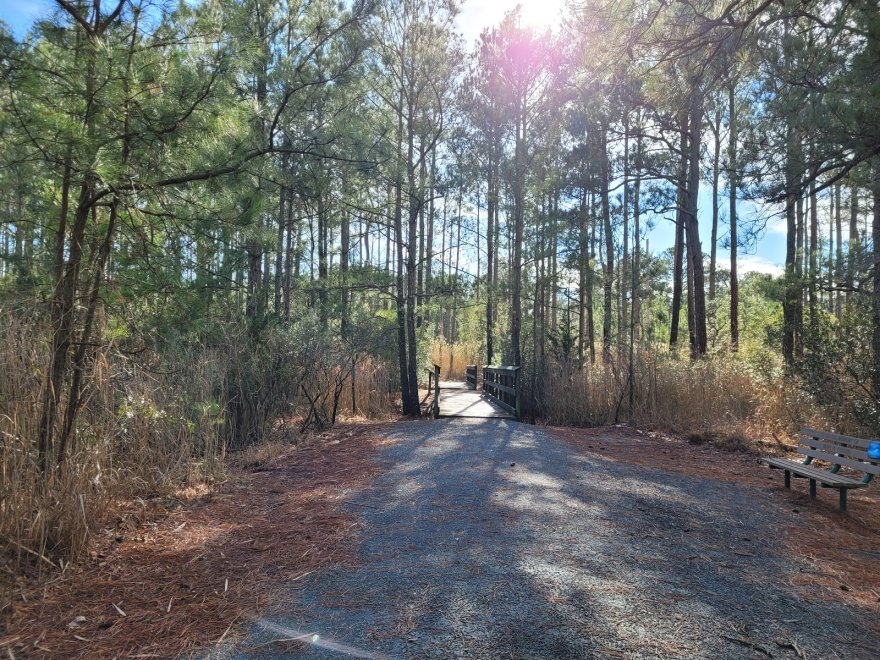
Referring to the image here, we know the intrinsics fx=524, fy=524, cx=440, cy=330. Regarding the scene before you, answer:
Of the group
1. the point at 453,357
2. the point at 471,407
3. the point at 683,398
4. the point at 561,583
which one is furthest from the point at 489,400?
the point at 453,357

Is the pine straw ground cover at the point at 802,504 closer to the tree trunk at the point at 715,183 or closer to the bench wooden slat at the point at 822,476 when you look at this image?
the bench wooden slat at the point at 822,476

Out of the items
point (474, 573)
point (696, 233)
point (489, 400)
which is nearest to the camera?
point (474, 573)

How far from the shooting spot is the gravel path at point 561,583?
7.79ft

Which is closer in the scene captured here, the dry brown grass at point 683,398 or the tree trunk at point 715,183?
the dry brown grass at point 683,398

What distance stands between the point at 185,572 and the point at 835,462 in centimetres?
564

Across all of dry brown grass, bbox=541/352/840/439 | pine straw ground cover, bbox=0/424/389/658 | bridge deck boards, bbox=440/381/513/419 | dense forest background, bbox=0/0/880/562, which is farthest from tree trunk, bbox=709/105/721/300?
pine straw ground cover, bbox=0/424/389/658

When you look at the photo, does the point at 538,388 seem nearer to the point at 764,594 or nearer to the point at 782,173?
the point at 782,173

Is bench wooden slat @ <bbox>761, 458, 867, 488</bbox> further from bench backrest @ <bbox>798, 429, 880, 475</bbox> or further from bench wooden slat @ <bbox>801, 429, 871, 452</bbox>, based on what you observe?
bench wooden slat @ <bbox>801, 429, 871, 452</bbox>

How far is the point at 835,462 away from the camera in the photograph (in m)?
5.02

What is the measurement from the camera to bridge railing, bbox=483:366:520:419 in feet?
35.1

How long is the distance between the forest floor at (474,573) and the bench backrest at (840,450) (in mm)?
432

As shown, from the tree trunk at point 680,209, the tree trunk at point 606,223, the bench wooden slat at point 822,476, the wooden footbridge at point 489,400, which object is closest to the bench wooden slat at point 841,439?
the bench wooden slat at point 822,476

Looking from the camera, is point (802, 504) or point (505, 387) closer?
point (802, 504)

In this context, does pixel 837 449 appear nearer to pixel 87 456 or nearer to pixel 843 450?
pixel 843 450
